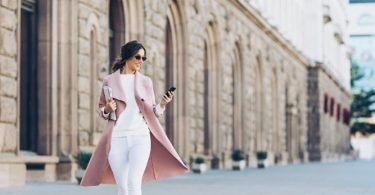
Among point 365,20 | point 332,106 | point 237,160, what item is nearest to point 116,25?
point 237,160

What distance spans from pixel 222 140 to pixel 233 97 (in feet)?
11.7

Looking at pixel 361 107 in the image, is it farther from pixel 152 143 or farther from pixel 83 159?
pixel 152 143

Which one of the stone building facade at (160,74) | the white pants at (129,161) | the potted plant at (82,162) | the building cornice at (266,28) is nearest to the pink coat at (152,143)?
the white pants at (129,161)

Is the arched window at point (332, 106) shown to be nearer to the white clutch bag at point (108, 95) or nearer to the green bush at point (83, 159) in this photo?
the green bush at point (83, 159)

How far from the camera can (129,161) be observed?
856 cm

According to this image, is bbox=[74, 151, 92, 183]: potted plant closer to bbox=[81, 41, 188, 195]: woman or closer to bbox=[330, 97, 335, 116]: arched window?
bbox=[81, 41, 188, 195]: woman

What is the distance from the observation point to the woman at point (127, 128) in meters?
8.54

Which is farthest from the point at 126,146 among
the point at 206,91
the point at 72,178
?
the point at 206,91

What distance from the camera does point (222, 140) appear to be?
33531 mm

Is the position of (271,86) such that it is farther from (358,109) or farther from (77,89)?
(358,109)

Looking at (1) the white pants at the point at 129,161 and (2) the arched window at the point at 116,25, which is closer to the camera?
(1) the white pants at the point at 129,161

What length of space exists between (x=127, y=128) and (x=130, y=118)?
103 mm

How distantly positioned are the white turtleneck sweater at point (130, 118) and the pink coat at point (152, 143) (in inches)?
1.4

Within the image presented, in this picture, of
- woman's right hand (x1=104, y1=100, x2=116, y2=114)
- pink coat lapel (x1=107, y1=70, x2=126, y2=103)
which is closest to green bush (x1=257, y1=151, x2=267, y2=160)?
pink coat lapel (x1=107, y1=70, x2=126, y2=103)
